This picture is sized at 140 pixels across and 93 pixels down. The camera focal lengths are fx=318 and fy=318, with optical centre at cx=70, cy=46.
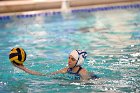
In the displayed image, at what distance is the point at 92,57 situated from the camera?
750cm

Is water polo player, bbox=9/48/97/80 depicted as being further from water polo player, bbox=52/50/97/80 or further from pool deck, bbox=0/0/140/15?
pool deck, bbox=0/0/140/15

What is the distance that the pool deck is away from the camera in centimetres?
1486

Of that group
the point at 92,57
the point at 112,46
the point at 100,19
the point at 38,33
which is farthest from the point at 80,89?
the point at 100,19

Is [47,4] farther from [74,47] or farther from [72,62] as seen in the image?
[72,62]

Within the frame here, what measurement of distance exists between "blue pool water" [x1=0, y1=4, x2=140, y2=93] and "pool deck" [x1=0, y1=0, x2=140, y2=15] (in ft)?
2.67

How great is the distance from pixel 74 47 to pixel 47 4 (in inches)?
287

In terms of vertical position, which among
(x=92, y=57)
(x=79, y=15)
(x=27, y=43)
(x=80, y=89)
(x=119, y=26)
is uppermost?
(x=79, y=15)

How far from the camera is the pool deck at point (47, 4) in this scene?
48.8 ft

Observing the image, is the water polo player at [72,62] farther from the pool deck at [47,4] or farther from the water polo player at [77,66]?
the pool deck at [47,4]

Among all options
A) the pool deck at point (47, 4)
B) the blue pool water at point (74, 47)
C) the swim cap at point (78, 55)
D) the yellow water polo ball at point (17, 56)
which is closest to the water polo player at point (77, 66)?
the swim cap at point (78, 55)

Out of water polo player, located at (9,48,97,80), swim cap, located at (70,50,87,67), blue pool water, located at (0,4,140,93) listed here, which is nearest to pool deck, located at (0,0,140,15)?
blue pool water, located at (0,4,140,93)

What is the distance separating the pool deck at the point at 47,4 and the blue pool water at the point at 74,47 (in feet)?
2.67

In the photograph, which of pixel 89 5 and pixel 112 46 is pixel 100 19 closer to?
pixel 89 5

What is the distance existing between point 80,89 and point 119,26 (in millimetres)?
6365
